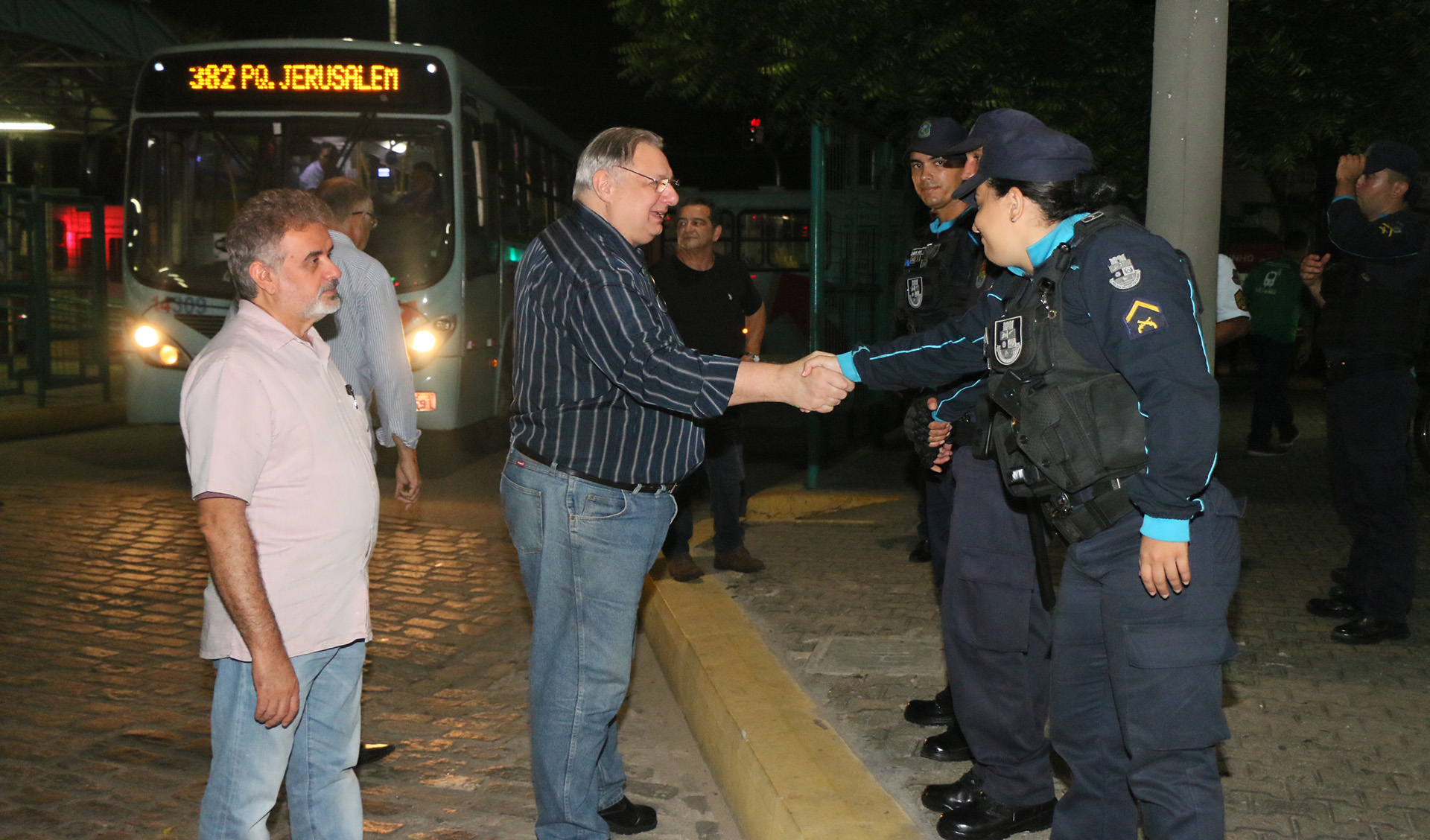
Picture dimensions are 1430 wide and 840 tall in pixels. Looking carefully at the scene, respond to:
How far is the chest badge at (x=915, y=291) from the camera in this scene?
4.63 meters

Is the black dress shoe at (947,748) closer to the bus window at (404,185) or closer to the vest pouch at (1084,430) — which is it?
the vest pouch at (1084,430)

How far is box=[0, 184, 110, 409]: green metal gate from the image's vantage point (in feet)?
48.3

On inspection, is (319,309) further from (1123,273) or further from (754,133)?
(754,133)

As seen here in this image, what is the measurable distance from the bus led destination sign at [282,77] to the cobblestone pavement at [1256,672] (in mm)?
5143

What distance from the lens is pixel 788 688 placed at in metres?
4.90

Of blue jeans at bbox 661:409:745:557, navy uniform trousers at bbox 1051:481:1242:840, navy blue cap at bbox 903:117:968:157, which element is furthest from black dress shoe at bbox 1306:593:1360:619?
navy uniform trousers at bbox 1051:481:1242:840

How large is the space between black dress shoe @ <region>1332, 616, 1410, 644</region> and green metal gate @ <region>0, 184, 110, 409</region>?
45.7 feet

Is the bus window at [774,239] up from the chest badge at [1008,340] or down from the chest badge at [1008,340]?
up

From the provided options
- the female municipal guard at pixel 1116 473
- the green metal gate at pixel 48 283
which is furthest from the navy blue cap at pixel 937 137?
the green metal gate at pixel 48 283

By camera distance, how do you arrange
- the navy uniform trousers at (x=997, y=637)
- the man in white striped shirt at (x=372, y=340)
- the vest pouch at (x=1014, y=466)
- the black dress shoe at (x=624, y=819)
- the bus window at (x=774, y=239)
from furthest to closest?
1. the bus window at (x=774, y=239)
2. the man in white striped shirt at (x=372, y=340)
3. the black dress shoe at (x=624, y=819)
4. the navy uniform trousers at (x=997, y=637)
5. the vest pouch at (x=1014, y=466)

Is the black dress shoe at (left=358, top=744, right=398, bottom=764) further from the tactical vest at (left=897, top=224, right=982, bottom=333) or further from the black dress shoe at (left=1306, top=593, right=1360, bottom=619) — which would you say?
the black dress shoe at (left=1306, top=593, right=1360, bottom=619)

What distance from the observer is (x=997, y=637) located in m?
3.92

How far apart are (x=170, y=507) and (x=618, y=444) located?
23.5 feet

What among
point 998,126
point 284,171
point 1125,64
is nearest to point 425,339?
point 284,171
